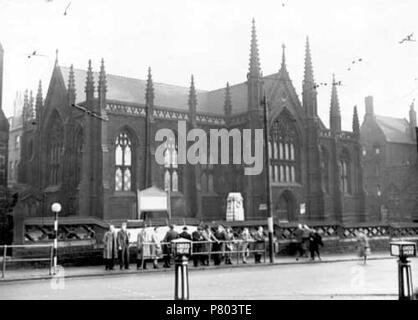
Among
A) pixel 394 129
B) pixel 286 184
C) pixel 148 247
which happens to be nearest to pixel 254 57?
pixel 286 184

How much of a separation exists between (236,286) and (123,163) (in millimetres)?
25867

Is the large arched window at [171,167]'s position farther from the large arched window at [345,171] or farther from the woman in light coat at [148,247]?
the large arched window at [345,171]

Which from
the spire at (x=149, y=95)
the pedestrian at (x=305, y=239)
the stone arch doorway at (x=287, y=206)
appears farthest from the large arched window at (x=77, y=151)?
the pedestrian at (x=305, y=239)

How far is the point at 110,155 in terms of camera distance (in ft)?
127

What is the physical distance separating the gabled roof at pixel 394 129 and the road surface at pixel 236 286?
177 ft

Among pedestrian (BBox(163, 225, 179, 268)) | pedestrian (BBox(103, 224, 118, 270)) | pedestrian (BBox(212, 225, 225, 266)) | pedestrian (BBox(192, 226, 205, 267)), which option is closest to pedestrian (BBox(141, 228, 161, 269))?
pedestrian (BBox(163, 225, 179, 268))

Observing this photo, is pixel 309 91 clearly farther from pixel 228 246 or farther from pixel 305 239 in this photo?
pixel 228 246

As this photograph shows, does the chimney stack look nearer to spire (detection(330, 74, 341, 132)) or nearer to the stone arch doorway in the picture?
spire (detection(330, 74, 341, 132))

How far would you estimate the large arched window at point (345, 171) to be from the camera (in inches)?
2093

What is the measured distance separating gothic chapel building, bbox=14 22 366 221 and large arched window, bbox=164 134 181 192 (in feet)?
0.27

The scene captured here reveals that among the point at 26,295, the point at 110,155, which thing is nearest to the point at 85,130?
the point at 110,155

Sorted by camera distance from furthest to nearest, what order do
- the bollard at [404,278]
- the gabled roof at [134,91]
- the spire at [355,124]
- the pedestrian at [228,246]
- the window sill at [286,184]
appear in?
the spire at [355,124] < the window sill at [286,184] < the gabled roof at [134,91] < the pedestrian at [228,246] < the bollard at [404,278]

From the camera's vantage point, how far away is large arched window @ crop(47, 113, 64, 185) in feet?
141

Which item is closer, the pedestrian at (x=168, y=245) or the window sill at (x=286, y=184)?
the pedestrian at (x=168, y=245)
